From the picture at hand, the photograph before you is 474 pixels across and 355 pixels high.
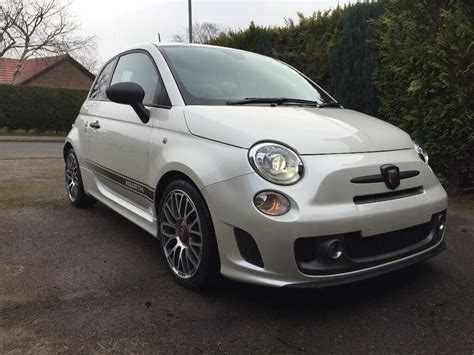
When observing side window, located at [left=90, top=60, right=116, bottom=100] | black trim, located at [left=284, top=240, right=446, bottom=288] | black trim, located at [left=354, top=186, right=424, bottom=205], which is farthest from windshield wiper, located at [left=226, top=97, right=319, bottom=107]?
side window, located at [left=90, top=60, right=116, bottom=100]

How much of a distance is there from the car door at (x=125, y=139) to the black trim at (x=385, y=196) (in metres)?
1.49

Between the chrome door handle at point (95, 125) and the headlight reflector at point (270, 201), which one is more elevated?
the chrome door handle at point (95, 125)

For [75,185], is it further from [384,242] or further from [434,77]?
[434,77]

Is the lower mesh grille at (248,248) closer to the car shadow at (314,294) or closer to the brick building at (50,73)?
the car shadow at (314,294)

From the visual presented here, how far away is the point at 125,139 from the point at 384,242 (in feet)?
6.98

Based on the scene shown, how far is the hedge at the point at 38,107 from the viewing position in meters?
20.0

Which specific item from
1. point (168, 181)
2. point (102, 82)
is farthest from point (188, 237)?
point (102, 82)

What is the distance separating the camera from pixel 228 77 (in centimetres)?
357

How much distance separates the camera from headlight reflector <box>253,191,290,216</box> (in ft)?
7.90

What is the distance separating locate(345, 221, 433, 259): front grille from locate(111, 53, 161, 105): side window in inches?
70.5

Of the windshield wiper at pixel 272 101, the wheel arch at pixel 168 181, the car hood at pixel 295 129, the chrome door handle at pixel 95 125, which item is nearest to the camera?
the car hood at pixel 295 129

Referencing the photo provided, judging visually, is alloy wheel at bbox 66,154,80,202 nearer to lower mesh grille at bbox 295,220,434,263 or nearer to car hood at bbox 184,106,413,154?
car hood at bbox 184,106,413,154

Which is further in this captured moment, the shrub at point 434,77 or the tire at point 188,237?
the shrub at point 434,77

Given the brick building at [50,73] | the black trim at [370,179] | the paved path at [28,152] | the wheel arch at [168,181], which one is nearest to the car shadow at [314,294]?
the wheel arch at [168,181]
